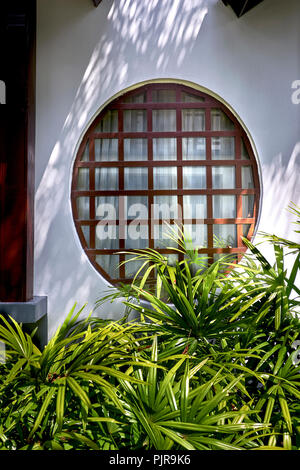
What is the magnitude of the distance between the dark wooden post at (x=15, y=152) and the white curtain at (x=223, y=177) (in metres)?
1.62

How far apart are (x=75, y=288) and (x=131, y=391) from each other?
173 centimetres

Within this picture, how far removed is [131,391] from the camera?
1.23 meters

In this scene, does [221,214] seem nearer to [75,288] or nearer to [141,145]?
[141,145]

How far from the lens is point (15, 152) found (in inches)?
100

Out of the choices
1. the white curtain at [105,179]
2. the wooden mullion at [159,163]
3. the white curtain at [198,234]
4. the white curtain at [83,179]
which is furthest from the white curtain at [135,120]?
the white curtain at [198,234]

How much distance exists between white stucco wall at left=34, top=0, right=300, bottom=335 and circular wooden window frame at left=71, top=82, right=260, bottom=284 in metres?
0.07

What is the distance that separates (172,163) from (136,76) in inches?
32.6

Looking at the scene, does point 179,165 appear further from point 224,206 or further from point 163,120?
point 224,206

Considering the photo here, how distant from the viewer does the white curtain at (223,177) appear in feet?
9.78

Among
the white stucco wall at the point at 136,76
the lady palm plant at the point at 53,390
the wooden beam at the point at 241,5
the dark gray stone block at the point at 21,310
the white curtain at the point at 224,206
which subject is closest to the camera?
the lady palm plant at the point at 53,390

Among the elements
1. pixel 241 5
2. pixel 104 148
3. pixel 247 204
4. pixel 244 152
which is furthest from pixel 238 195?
pixel 241 5

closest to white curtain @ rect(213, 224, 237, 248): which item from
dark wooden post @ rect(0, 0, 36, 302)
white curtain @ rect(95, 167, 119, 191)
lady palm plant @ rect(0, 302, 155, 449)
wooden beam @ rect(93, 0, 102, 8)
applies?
white curtain @ rect(95, 167, 119, 191)

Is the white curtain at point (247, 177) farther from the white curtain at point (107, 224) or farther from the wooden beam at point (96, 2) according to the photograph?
the wooden beam at point (96, 2)
